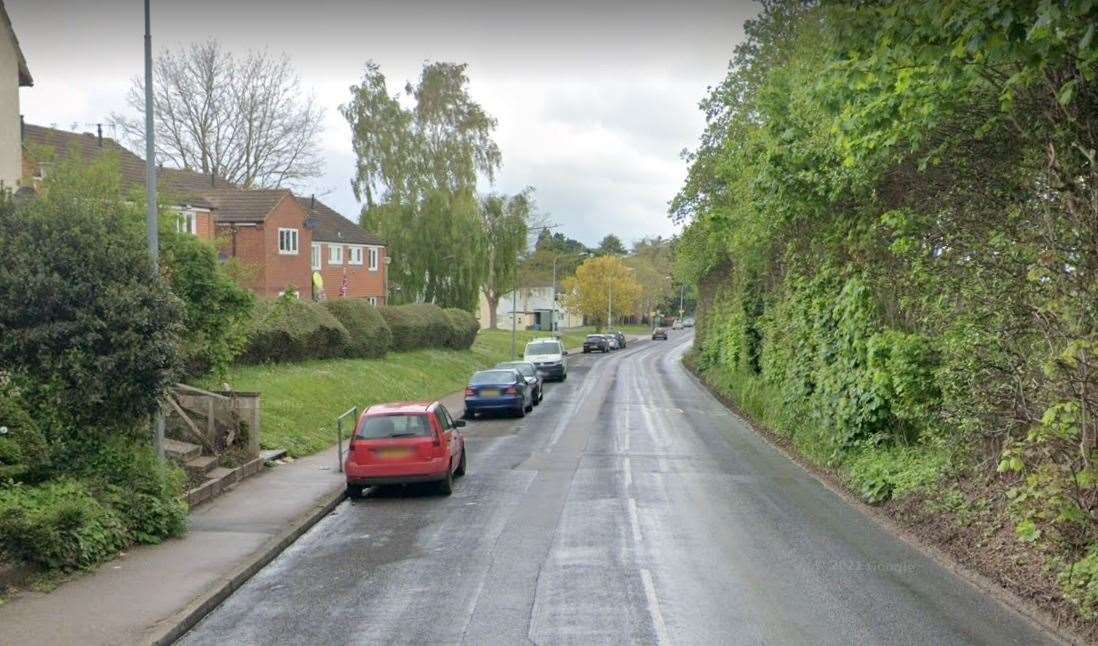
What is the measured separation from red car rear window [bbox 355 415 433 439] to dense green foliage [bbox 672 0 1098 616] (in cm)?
679

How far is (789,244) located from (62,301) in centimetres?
1481

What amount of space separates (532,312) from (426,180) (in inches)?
2016

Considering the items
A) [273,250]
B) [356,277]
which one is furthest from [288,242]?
[356,277]

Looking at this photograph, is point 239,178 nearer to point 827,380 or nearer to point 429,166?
point 429,166

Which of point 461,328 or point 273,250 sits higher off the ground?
point 273,250

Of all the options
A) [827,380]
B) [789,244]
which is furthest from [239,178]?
[827,380]

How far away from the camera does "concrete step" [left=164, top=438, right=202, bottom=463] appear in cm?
1500

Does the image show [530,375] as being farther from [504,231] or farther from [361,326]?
[504,231]

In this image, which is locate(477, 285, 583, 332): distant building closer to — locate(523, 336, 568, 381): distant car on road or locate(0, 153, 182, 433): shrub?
locate(523, 336, 568, 381): distant car on road

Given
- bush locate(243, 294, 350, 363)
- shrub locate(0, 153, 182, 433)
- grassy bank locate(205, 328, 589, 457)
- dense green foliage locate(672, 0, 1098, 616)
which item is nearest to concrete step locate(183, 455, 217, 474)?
shrub locate(0, 153, 182, 433)

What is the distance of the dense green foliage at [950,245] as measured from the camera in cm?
909

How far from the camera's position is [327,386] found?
27.8 metres

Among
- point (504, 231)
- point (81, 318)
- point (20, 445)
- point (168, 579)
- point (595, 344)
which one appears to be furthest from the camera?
point (595, 344)

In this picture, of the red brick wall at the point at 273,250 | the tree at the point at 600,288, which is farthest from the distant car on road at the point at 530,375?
the tree at the point at 600,288
